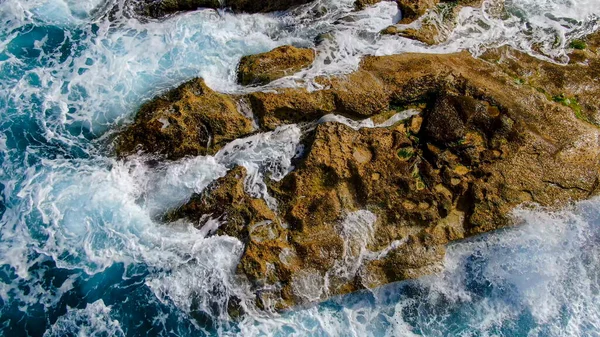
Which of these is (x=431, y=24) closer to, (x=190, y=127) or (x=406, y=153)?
(x=406, y=153)

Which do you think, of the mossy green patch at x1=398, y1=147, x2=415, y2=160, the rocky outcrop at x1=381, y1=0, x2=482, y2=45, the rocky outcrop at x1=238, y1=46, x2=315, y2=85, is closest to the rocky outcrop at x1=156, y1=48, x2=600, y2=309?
the mossy green patch at x1=398, y1=147, x2=415, y2=160

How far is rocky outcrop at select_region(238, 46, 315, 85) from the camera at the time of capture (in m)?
9.30

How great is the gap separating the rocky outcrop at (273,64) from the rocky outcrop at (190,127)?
0.80m

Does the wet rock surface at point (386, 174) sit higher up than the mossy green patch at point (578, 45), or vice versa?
the mossy green patch at point (578, 45)

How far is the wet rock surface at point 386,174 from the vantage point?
7.91 metres

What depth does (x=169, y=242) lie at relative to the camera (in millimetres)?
8203

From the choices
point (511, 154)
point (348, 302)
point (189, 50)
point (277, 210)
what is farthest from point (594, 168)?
point (189, 50)

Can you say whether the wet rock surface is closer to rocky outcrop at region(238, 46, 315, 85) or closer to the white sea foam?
rocky outcrop at region(238, 46, 315, 85)

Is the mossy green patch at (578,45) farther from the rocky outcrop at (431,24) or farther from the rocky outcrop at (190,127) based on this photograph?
the rocky outcrop at (190,127)

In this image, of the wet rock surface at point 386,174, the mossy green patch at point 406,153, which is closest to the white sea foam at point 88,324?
the wet rock surface at point 386,174

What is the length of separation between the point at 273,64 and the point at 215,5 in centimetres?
296

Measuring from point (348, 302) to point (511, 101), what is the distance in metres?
5.10

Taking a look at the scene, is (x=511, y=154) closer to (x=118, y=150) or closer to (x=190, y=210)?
(x=190, y=210)

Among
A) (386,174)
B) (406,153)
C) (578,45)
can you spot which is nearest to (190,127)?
(386,174)
